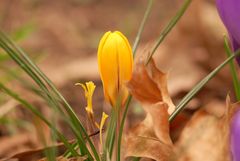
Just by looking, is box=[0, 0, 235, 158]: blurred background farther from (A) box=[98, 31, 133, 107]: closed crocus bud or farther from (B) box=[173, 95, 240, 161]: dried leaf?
(A) box=[98, 31, 133, 107]: closed crocus bud

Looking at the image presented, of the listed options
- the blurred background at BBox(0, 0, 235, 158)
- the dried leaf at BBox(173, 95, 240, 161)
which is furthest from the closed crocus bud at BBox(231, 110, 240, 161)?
the blurred background at BBox(0, 0, 235, 158)

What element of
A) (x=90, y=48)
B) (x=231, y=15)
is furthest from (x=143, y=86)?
(x=90, y=48)

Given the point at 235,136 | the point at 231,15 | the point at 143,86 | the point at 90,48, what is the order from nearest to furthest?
the point at 235,136 → the point at 231,15 → the point at 143,86 → the point at 90,48

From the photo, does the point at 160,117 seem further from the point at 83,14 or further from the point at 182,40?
the point at 83,14

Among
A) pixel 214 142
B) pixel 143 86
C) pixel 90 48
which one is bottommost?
pixel 214 142

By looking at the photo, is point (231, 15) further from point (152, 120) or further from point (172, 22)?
point (152, 120)

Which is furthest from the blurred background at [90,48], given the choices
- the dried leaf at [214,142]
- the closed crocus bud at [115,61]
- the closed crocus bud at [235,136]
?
the closed crocus bud at [235,136]
